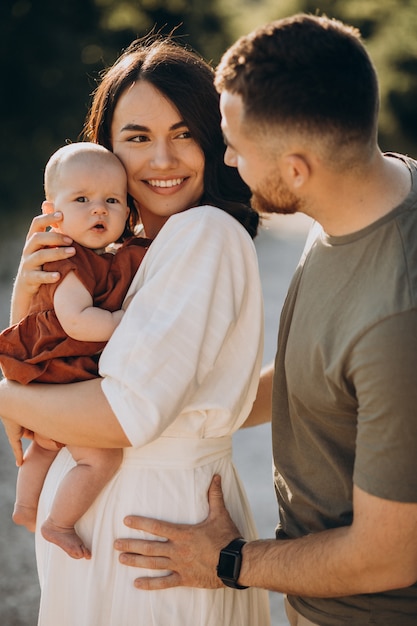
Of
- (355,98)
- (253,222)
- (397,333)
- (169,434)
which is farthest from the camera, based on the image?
(253,222)

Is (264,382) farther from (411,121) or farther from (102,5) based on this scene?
(411,121)

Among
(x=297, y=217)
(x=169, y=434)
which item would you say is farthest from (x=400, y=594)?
(x=297, y=217)

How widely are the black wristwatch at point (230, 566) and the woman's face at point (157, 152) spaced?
97 cm

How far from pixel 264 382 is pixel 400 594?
0.87 m

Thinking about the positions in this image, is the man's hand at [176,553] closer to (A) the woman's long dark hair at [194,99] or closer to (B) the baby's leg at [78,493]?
(B) the baby's leg at [78,493]

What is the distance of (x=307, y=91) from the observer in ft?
6.66

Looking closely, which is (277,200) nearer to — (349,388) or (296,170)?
(296,170)

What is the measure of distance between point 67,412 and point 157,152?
2.58 feet

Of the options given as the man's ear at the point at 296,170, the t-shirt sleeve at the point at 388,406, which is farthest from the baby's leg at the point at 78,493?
the man's ear at the point at 296,170

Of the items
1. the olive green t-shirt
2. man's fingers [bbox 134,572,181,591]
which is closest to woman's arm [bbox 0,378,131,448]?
man's fingers [bbox 134,572,181,591]

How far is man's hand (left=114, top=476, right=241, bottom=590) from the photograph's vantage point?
2.26m

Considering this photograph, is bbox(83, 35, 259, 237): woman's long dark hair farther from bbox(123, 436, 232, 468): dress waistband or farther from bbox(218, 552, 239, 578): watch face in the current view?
bbox(218, 552, 239, 578): watch face

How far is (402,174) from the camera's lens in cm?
212

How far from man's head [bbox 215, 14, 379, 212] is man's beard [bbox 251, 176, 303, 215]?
0.13 feet
